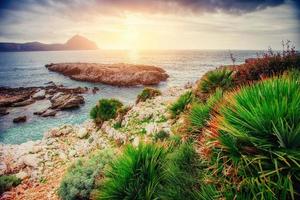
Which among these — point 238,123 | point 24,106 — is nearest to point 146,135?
point 238,123

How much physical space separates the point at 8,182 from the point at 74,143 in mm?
4504

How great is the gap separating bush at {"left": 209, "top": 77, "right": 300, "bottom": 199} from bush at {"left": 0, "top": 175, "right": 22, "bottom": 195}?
8.29m

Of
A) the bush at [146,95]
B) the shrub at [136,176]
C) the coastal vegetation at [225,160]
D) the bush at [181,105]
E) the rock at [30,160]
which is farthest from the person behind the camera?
the bush at [146,95]

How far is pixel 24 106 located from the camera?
27.3 metres

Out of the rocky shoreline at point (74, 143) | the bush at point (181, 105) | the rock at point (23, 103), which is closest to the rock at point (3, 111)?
the rock at point (23, 103)

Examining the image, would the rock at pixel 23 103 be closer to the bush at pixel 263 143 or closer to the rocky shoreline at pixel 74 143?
the rocky shoreline at pixel 74 143

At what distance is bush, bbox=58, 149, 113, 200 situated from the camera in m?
5.95

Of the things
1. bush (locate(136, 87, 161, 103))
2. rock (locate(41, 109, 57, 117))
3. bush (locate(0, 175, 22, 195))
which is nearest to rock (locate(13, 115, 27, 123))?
rock (locate(41, 109, 57, 117))

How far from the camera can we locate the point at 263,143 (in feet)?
10.3

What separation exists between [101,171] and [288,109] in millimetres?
4577

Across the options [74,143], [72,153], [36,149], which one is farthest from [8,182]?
[74,143]

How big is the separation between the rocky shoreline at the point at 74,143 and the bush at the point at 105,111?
2.19 feet

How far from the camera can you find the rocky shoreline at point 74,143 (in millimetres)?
10188

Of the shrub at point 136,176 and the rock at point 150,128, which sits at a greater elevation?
the shrub at point 136,176
